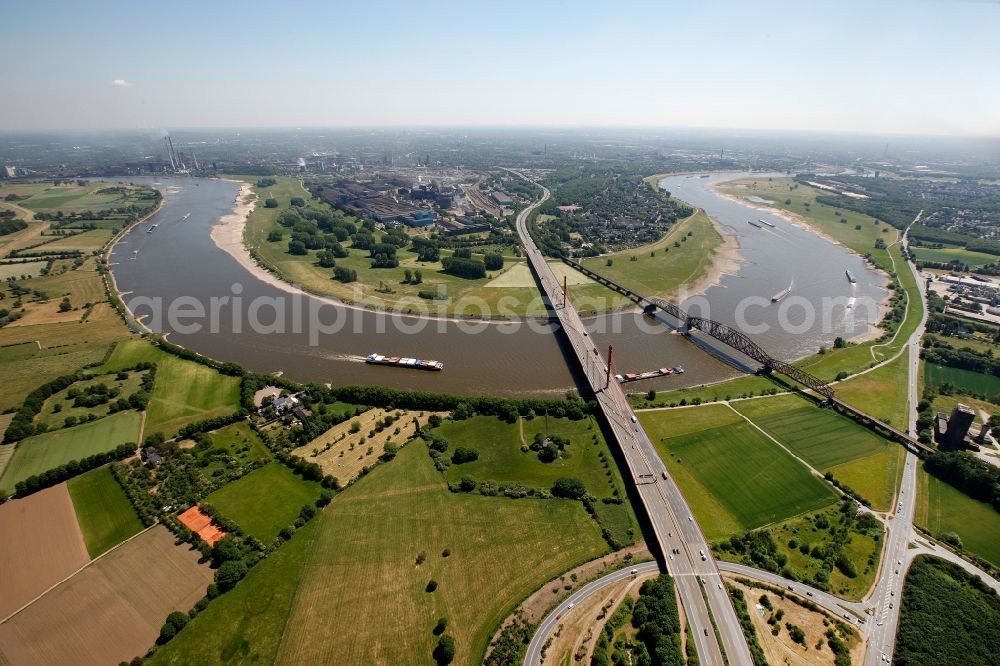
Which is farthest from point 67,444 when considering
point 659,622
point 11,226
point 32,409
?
point 11,226

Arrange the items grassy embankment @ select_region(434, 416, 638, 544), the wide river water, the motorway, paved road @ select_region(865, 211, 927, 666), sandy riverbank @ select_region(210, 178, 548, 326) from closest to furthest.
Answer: paved road @ select_region(865, 211, 927, 666) → the motorway → grassy embankment @ select_region(434, 416, 638, 544) → the wide river water → sandy riverbank @ select_region(210, 178, 548, 326)

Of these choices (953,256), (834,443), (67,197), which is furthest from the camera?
(67,197)

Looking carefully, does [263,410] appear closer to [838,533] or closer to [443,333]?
[443,333]

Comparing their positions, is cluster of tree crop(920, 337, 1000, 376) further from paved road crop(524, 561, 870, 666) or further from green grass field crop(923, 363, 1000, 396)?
paved road crop(524, 561, 870, 666)

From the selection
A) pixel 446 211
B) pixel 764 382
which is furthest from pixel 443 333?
pixel 446 211

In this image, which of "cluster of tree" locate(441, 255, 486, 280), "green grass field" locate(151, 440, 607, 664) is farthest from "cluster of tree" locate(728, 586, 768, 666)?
"cluster of tree" locate(441, 255, 486, 280)

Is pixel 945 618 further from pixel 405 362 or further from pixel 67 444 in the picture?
pixel 67 444
